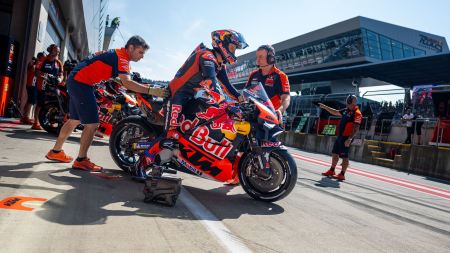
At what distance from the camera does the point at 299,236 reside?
9.96 ft

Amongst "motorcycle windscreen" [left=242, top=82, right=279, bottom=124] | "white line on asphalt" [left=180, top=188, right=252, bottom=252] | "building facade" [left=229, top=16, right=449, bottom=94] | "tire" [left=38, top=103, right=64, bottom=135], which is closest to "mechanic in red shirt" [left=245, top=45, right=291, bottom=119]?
Result: "motorcycle windscreen" [left=242, top=82, right=279, bottom=124]

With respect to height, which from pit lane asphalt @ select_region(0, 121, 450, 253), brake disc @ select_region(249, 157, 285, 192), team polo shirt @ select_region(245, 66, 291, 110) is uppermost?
team polo shirt @ select_region(245, 66, 291, 110)

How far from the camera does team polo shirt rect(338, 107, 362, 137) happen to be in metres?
8.03

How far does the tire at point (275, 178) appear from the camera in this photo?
4109 millimetres

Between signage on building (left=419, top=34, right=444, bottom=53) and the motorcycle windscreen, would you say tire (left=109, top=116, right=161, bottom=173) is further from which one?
signage on building (left=419, top=34, right=444, bottom=53)

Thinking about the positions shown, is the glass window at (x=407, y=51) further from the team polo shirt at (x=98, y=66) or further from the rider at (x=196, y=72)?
the team polo shirt at (x=98, y=66)

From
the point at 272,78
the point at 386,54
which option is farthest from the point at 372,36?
the point at 272,78

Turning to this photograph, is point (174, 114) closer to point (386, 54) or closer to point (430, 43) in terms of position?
point (386, 54)

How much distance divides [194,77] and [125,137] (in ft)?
4.97

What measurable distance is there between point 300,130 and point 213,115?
17.9 metres

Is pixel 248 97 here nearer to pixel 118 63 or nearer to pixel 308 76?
pixel 118 63

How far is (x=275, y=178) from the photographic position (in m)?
4.20

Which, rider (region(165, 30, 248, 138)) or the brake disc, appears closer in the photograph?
the brake disc

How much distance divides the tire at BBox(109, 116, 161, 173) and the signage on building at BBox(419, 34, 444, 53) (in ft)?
162
